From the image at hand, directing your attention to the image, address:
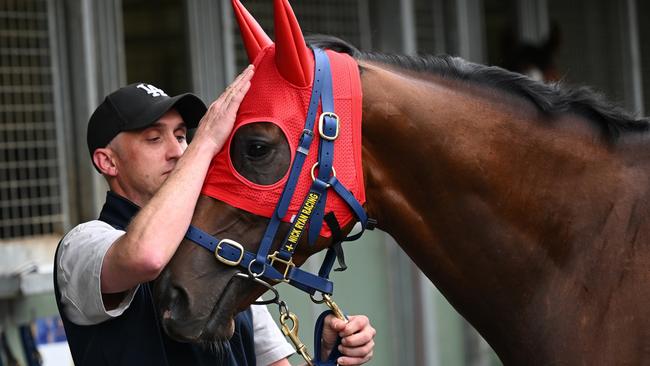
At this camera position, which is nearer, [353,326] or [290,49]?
[290,49]

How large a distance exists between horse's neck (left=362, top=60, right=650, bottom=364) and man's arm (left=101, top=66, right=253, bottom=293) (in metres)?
0.37

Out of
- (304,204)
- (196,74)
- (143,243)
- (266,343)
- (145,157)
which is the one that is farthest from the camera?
(196,74)

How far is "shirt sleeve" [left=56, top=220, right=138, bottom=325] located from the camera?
2566 millimetres

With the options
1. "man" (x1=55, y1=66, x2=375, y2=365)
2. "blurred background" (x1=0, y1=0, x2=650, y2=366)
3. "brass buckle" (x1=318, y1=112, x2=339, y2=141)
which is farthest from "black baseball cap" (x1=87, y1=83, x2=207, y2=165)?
"blurred background" (x1=0, y1=0, x2=650, y2=366)

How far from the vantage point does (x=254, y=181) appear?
2.53 metres

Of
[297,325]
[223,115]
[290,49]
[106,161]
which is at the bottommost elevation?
[297,325]

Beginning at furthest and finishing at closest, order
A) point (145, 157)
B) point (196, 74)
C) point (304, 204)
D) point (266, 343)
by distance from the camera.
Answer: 1. point (196, 74)
2. point (266, 343)
3. point (145, 157)
4. point (304, 204)

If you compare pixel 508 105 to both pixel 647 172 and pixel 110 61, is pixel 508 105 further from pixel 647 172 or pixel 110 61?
pixel 110 61

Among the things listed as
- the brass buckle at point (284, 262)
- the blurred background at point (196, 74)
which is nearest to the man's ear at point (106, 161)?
the brass buckle at point (284, 262)

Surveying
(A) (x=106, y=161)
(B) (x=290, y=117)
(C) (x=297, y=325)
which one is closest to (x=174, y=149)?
(A) (x=106, y=161)

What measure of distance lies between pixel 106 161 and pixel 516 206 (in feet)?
3.66

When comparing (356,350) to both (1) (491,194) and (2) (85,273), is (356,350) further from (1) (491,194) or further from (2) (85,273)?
(2) (85,273)

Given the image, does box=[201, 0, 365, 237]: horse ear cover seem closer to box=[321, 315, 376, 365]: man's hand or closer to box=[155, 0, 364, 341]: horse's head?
box=[155, 0, 364, 341]: horse's head

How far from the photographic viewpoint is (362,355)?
9.14ft
